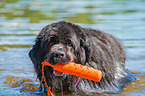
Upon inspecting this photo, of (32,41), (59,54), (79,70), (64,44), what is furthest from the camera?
(32,41)

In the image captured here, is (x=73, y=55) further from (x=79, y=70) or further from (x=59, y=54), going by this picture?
(x=59, y=54)

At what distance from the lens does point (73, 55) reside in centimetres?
560

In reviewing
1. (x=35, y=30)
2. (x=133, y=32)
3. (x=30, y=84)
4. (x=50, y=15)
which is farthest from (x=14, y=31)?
(x=30, y=84)

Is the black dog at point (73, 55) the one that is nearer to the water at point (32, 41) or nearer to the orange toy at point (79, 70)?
the orange toy at point (79, 70)

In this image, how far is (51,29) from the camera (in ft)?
18.6

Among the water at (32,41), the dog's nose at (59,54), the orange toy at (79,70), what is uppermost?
the dog's nose at (59,54)

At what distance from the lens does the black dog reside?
5515 mm

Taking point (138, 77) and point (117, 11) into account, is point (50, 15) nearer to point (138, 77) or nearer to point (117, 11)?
point (117, 11)

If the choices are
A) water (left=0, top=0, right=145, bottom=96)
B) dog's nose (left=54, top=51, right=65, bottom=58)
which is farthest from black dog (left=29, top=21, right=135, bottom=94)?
water (left=0, top=0, right=145, bottom=96)

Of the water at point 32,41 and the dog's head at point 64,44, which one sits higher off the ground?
the dog's head at point 64,44

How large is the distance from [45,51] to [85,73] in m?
0.99

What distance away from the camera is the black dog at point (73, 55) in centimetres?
552

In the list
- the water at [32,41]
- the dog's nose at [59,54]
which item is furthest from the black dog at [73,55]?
the water at [32,41]

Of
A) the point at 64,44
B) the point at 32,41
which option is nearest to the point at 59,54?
the point at 64,44
